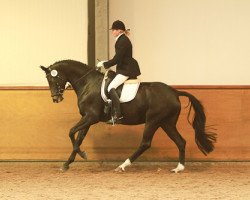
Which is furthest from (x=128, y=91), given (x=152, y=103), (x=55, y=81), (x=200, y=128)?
(x=200, y=128)

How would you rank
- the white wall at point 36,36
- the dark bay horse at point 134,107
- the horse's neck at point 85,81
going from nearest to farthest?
the dark bay horse at point 134,107 → the horse's neck at point 85,81 → the white wall at point 36,36

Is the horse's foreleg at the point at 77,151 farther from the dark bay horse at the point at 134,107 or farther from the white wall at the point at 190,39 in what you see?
the white wall at the point at 190,39

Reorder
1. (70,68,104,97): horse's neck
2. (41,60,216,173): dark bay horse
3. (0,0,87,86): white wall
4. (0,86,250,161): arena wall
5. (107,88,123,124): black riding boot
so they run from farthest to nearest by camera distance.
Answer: (0,0,87,86): white wall
(0,86,250,161): arena wall
(70,68,104,97): horse's neck
(41,60,216,173): dark bay horse
(107,88,123,124): black riding boot

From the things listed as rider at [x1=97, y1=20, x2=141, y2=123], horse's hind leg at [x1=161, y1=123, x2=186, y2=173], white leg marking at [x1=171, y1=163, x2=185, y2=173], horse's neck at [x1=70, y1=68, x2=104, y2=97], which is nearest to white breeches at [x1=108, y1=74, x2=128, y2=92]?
rider at [x1=97, y1=20, x2=141, y2=123]

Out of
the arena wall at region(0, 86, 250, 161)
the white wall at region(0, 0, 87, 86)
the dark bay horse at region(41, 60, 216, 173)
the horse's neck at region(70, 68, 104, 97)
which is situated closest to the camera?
the dark bay horse at region(41, 60, 216, 173)

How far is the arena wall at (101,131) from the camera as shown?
7930 millimetres

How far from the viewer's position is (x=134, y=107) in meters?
7.09

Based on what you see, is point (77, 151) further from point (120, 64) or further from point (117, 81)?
point (120, 64)

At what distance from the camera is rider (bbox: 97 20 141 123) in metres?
6.95

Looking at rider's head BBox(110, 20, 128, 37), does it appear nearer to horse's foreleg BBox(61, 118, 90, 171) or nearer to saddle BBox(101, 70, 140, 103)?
saddle BBox(101, 70, 140, 103)

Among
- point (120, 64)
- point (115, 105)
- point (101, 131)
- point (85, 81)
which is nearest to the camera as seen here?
point (115, 105)

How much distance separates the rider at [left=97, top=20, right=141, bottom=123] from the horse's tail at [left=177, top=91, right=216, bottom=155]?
30.2 inches

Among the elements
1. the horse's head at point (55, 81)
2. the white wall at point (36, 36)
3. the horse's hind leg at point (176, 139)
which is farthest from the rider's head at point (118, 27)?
the white wall at point (36, 36)

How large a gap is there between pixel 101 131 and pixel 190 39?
202cm
